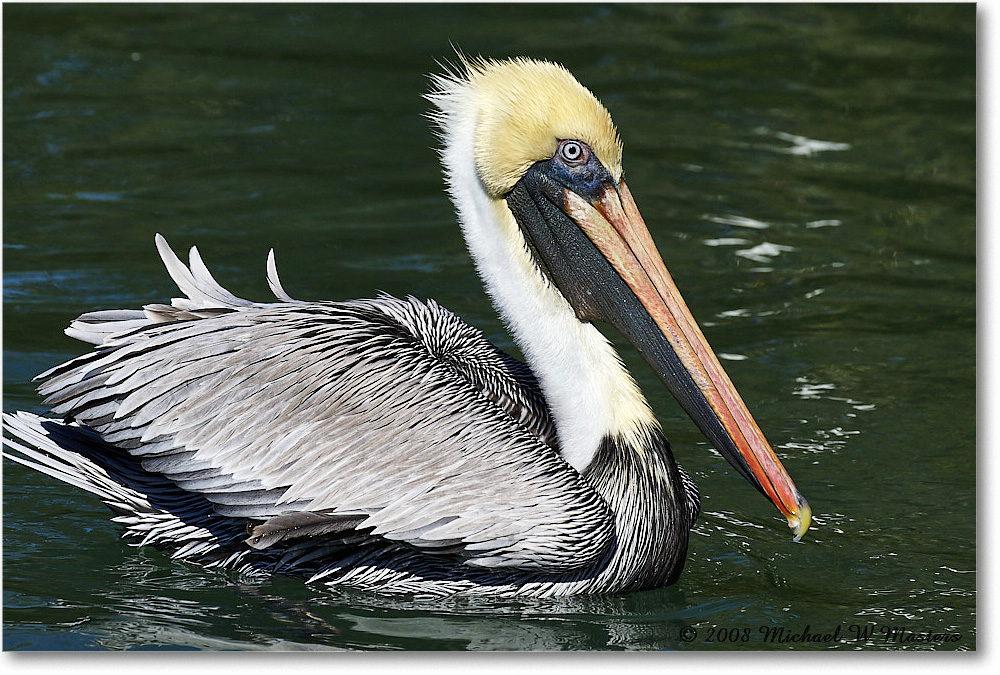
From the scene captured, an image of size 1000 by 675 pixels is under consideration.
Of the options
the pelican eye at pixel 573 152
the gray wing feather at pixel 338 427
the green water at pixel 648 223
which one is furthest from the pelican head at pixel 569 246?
the green water at pixel 648 223

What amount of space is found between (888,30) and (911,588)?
552cm

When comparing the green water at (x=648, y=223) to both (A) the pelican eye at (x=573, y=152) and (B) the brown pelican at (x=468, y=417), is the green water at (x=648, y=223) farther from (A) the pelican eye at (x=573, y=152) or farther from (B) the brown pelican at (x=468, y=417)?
(A) the pelican eye at (x=573, y=152)

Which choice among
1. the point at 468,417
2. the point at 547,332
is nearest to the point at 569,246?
the point at 547,332

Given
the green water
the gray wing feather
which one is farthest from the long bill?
the green water

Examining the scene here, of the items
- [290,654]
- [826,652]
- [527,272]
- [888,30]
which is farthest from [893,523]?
[888,30]

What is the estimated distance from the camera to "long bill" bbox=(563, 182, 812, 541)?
4383mm

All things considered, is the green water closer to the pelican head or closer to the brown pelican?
the brown pelican

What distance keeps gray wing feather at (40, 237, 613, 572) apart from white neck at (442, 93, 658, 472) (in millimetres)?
134

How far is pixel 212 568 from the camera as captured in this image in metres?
4.60

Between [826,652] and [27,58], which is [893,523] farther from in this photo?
[27,58]

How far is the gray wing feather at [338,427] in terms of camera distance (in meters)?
4.25

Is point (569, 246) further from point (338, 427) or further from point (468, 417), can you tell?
point (338, 427)

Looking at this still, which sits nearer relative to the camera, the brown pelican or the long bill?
the brown pelican

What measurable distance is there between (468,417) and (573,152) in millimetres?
841
